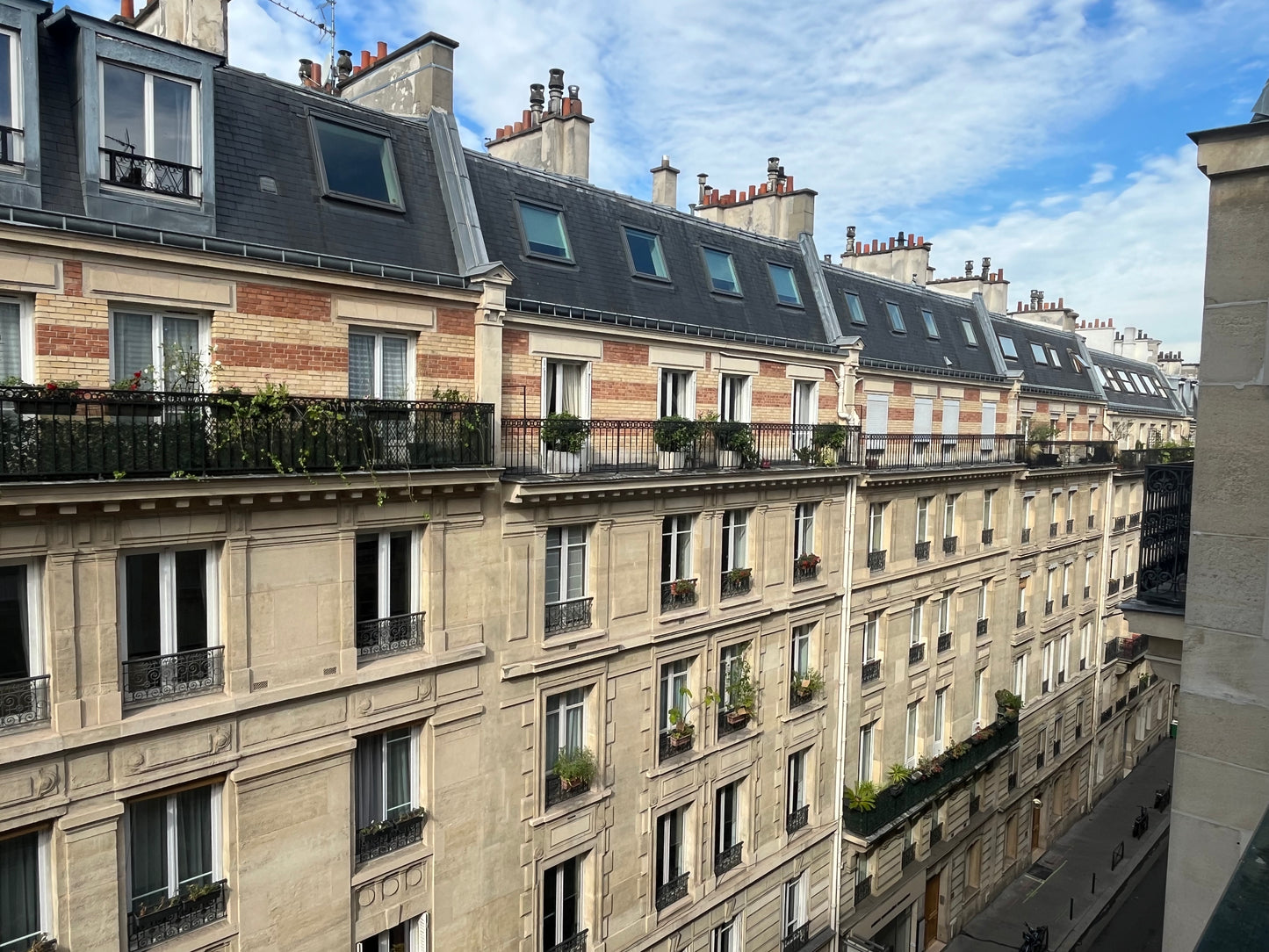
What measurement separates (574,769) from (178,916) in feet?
19.4

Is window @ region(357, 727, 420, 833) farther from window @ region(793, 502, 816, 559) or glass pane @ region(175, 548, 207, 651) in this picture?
window @ region(793, 502, 816, 559)

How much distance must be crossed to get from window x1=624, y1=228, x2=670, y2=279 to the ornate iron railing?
10.7 m

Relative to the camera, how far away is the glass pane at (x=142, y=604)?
357 inches

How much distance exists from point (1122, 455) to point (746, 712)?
2508 cm

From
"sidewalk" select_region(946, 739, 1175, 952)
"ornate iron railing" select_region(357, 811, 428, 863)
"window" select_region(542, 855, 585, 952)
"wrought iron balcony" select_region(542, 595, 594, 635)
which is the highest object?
"wrought iron balcony" select_region(542, 595, 594, 635)

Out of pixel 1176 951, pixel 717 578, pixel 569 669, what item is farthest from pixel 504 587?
pixel 1176 951

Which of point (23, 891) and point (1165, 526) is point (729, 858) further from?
point (1165, 526)

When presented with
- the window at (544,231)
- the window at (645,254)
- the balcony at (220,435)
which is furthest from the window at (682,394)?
the balcony at (220,435)

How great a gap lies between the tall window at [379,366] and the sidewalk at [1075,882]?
23539 millimetres

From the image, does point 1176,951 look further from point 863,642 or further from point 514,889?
point 863,642

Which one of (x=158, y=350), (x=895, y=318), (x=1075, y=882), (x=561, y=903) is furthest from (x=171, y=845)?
(x=1075, y=882)

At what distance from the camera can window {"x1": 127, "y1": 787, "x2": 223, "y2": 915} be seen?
30.2ft

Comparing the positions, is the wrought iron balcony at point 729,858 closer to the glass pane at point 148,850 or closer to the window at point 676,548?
the window at point 676,548

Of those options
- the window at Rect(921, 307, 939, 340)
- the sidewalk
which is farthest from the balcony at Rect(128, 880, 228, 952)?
the window at Rect(921, 307, 939, 340)
